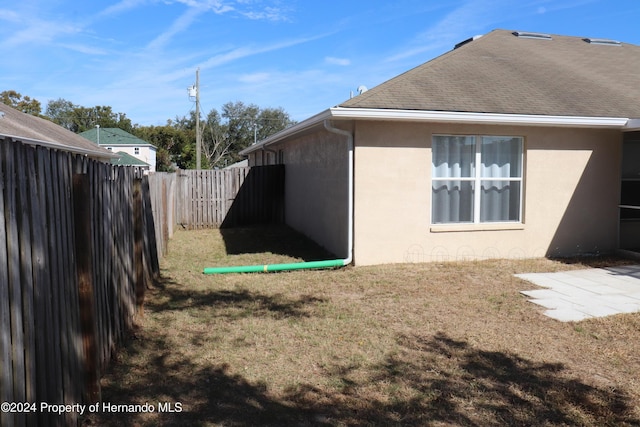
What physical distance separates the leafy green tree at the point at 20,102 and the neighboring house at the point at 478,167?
201ft

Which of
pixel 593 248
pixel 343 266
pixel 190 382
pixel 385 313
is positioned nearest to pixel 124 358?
pixel 190 382

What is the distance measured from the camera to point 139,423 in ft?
11.8

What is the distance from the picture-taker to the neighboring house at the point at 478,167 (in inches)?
353

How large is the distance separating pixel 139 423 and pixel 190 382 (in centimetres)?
72

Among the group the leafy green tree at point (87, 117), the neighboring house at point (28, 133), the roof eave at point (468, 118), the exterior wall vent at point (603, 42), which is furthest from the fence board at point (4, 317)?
the leafy green tree at point (87, 117)

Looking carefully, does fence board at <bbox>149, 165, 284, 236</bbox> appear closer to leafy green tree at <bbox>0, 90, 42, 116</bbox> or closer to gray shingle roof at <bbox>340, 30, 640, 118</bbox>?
gray shingle roof at <bbox>340, 30, 640, 118</bbox>

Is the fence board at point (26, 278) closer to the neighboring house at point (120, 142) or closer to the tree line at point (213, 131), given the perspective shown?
the neighboring house at point (120, 142)

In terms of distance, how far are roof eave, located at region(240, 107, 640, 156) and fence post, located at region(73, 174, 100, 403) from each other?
17.1ft

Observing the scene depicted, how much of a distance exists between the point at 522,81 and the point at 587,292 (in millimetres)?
5488

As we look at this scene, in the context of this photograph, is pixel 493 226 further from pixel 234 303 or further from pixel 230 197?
pixel 230 197

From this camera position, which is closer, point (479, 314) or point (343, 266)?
point (479, 314)

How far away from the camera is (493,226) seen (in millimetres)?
9672

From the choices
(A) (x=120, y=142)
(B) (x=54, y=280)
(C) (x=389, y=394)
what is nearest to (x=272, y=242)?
(C) (x=389, y=394)

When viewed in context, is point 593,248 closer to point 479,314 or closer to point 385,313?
point 479,314
